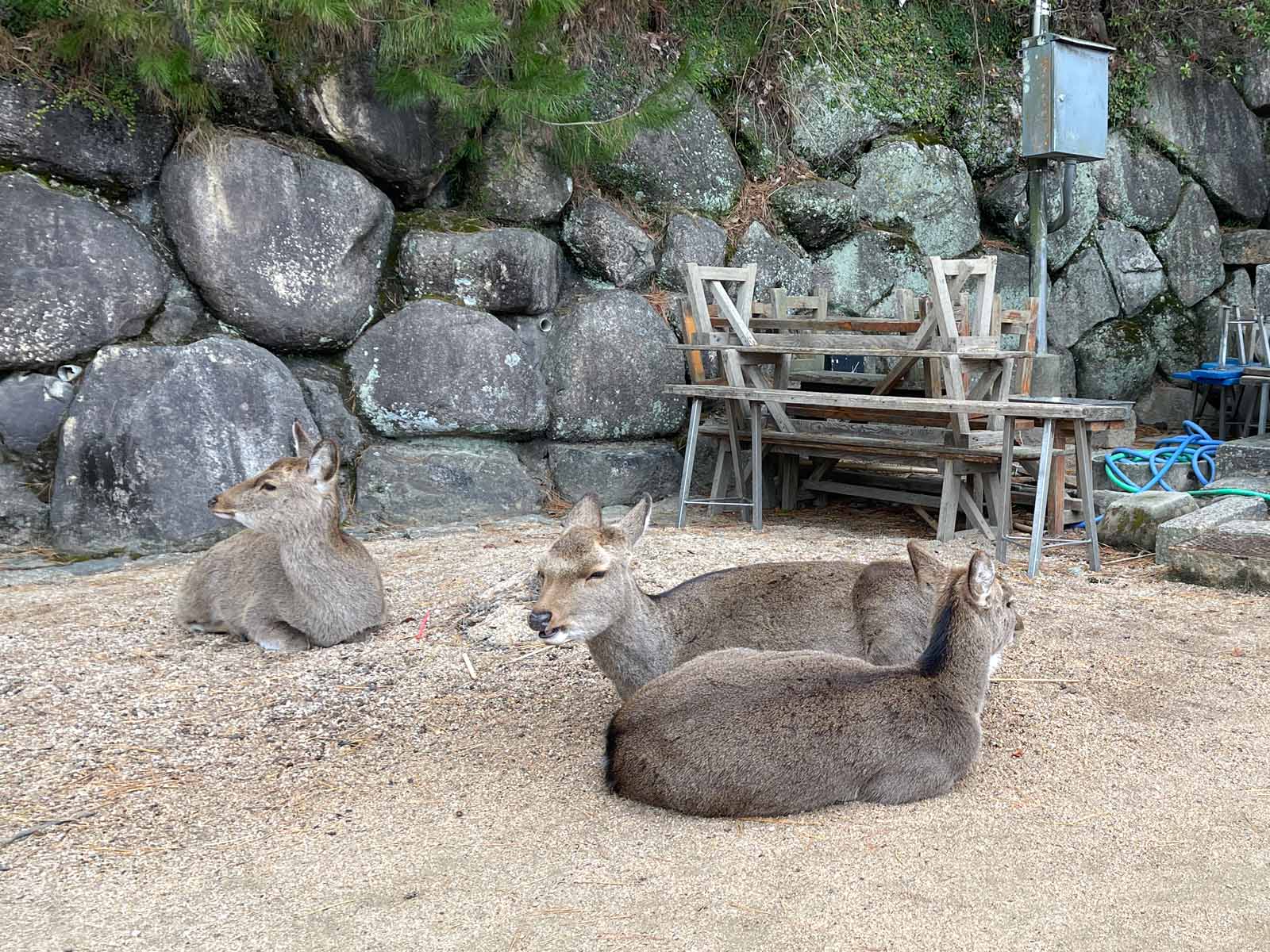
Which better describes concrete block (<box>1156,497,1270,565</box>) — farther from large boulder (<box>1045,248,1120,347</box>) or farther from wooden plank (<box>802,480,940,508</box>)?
large boulder (<box>1045,248,1120,347</box>)

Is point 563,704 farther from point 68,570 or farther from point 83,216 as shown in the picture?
point 83,216

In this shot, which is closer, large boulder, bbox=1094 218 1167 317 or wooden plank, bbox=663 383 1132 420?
wooden plank, bbox=663 383 1132 420

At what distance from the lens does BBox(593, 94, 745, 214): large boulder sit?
1025cm

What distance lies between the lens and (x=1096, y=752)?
420 centimetres

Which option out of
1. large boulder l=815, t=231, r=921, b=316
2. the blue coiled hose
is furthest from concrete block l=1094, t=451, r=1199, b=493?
large boulder l=815, t=231, r=921, b=316

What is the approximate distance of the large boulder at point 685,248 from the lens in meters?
10.3

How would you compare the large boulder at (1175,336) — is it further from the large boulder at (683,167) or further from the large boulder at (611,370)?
the large boulder at (611,370)

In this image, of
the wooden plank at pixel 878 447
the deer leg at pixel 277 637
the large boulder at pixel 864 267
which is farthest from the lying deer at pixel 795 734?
the large boulder at pixel 864 267

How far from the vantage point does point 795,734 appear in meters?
3.61

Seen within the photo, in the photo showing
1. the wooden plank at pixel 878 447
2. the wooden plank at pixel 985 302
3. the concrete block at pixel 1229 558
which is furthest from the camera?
the wooden plank at pixel 985 302

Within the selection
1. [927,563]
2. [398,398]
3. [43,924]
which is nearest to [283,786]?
[43,924]

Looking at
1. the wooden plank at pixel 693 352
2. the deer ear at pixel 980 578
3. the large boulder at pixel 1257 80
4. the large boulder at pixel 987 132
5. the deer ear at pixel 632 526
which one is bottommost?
the deer ear at pixel 980 578

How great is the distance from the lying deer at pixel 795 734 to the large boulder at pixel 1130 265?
35.1 ft

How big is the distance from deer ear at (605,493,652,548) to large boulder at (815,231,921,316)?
774cm
